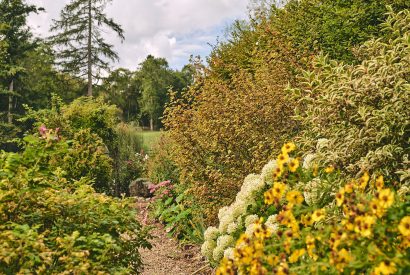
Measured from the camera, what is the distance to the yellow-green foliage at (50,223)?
106 inches

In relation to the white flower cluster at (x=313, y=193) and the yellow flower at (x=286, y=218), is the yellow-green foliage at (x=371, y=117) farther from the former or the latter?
the yellow flower at (x=286, y=218)

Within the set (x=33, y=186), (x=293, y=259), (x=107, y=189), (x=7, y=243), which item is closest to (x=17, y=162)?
(x=33, y=186)

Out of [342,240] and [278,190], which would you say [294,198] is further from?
[342,240]

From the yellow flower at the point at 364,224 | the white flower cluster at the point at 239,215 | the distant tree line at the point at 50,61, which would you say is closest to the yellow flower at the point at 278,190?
the yellow flower at the point at 364,224

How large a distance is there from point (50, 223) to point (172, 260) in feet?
11.8

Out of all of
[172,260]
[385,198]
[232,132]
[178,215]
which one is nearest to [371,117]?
[385,198]

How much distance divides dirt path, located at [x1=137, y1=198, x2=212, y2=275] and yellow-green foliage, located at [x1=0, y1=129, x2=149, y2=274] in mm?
2544

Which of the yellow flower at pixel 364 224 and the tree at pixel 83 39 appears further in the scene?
the tree at pixel 83 39

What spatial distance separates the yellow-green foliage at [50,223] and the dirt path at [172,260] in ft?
8.35

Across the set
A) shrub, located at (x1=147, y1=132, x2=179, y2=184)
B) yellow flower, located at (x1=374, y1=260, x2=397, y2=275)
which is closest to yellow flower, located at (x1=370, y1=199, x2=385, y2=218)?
yellow flower, located at (x1=374, y1=260, x2=397, y2=275)

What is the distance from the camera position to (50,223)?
331cm

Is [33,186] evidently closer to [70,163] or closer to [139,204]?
[70,163]

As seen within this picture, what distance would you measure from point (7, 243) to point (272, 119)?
4004 millimetres

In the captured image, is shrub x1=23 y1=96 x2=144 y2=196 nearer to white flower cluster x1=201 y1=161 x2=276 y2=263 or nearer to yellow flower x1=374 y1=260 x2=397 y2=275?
white flower cluster x1=201 y1=161 x2=276 y2=263
